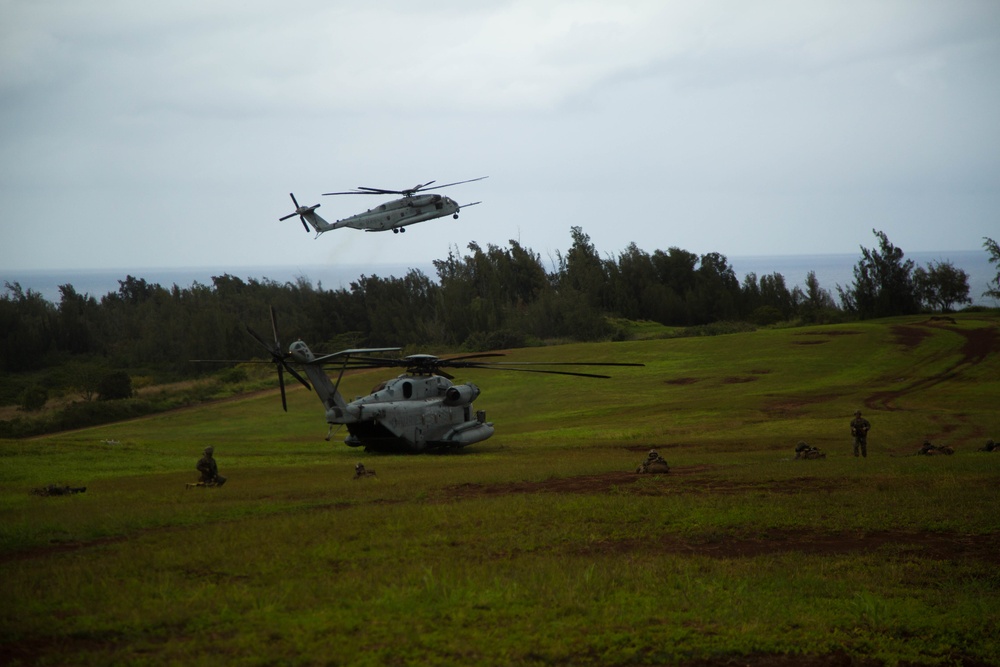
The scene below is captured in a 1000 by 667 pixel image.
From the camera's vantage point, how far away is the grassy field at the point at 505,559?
9820 millimetres

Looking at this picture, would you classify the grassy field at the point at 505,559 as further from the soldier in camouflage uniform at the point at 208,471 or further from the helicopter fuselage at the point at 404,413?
the helicopter fuselage at the point at 404,413

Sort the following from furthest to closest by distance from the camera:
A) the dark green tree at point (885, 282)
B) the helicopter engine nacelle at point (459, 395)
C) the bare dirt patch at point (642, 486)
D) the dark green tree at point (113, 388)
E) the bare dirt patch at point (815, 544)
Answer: the dark green tree at point (885, 282) → the dark green tree at point (113, 388) → the helicopter engine nacelle at point (459, 395) → the bare dirt patch at point (642, 486) → the bare dirt patch at point (815, 544)

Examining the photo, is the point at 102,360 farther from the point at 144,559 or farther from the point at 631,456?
the point at 144,559

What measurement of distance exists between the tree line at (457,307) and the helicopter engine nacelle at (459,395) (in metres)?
47.0

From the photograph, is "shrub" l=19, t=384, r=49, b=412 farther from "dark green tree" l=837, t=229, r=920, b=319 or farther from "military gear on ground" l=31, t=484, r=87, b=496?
"dark green tree" l=837, t=229, r=920, b=319

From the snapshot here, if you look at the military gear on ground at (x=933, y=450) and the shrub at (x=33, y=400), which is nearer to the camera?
the military gear on ground at (x=933, y=450)

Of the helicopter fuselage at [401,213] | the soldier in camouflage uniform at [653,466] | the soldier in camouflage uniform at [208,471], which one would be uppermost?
the helicopter fuselage at [401,213]

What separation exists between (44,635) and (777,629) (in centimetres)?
810

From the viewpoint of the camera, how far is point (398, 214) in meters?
43.4

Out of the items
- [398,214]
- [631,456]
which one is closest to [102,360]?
[398,214]

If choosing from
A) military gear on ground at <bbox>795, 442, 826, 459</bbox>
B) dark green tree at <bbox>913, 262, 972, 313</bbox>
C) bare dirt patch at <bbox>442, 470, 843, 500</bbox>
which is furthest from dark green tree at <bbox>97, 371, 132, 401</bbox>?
dark green tree at <bbox>913, 262, 972, 313</bbox>

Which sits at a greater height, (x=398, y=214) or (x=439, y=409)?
(x=398, y=214)

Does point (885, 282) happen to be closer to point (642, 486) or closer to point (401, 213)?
point (401, 213)

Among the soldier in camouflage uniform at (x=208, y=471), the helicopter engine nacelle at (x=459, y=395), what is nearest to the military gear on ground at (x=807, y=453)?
the helicopter engine nacelle at (x=459, y=395)
